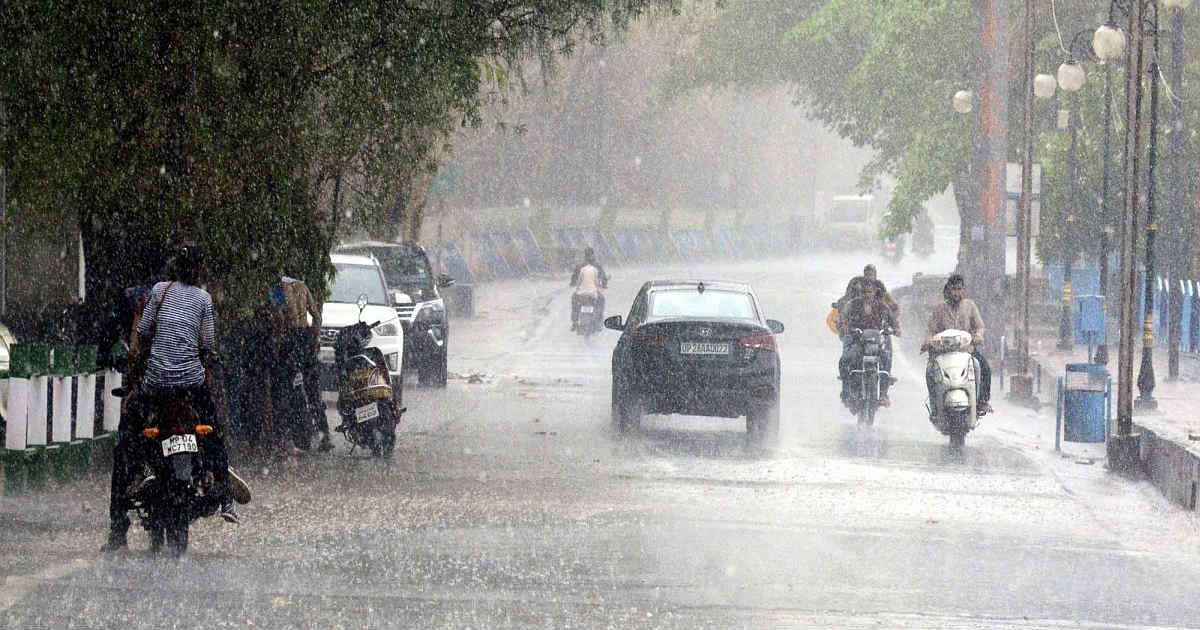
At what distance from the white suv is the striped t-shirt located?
959cm

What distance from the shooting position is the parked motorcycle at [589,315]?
35.3 metres

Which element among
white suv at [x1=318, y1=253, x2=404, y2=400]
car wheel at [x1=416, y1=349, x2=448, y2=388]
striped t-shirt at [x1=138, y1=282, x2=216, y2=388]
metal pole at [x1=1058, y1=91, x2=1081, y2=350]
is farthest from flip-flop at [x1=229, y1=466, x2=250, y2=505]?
metal pole at [x1=1058, y1=91, x2=1081, y2=350]

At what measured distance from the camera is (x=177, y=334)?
32.9 feet

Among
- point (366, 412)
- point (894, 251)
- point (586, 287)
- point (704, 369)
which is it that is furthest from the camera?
point (894, 251)

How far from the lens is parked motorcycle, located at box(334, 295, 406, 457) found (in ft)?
51.2

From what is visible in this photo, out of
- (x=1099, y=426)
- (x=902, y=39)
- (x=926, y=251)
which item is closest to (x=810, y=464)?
(x=1099, y=426)

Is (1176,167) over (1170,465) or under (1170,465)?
over

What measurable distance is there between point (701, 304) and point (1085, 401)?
12.3ft

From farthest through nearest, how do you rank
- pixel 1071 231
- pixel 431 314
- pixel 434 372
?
pixel 1071 231 < pixel 431 314 < pixel 434 372

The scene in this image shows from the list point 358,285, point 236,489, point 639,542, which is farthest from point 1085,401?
point 236,489

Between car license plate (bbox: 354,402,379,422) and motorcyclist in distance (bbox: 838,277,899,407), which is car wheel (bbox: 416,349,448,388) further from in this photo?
Result: car license plate (bbox: 354,402,379,422)

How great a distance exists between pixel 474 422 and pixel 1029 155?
34.2 ft

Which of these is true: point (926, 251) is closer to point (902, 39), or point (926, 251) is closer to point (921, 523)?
point (902, 39)

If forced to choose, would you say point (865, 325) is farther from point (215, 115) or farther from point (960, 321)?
point (215, 115)
